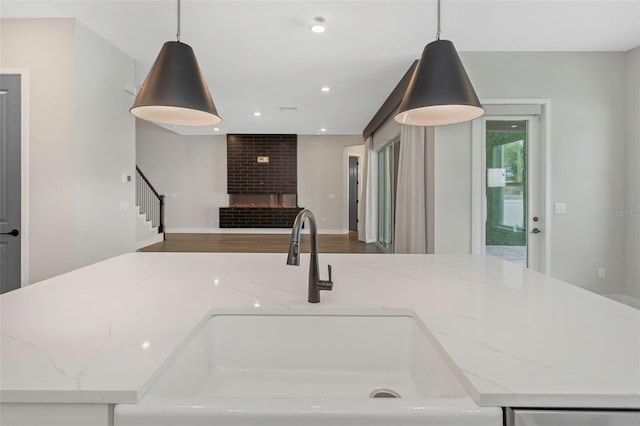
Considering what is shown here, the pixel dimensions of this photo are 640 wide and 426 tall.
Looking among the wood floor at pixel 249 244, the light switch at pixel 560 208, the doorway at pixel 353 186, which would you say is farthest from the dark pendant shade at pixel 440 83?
the doorway at pixel 353 186

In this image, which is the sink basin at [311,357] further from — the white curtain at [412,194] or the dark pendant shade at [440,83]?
the white curtain at [412,194]

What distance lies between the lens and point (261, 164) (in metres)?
9.04

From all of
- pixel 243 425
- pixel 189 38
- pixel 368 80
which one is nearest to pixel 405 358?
pixel 243 425

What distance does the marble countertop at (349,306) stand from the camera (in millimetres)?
582

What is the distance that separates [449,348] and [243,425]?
446 mm

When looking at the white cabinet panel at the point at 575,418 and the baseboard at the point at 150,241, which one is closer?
the white cabinet panel at the point at 575,418

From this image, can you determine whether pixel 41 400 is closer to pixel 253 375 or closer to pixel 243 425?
pixel 243 425

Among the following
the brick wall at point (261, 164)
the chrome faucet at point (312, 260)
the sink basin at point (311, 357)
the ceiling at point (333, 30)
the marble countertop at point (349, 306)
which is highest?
the ceiling at point (333, 30)

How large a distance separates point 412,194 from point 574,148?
70.1 inches

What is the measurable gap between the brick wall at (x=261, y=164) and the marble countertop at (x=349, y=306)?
7648 mm

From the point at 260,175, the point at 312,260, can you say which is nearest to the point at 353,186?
the point at 260,175

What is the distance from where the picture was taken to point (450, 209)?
371 centimetres

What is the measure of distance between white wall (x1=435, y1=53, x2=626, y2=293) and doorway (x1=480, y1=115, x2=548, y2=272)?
0.15 meters

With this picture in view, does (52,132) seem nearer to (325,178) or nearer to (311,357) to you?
(311,357)
